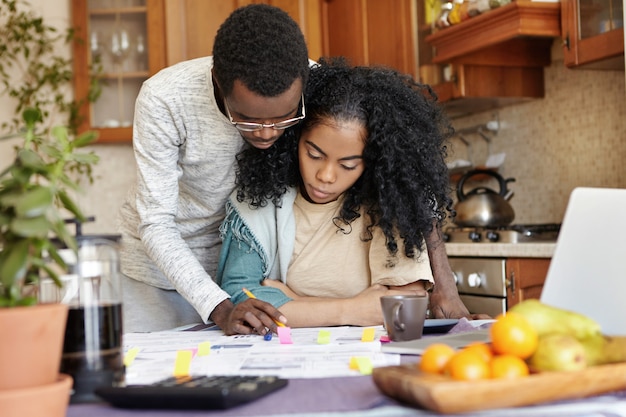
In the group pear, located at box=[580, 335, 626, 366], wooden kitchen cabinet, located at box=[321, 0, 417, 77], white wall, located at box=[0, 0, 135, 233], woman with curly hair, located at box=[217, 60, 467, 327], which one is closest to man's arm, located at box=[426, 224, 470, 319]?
woman with curly hair, located at box=[217, 60, 467, 327]

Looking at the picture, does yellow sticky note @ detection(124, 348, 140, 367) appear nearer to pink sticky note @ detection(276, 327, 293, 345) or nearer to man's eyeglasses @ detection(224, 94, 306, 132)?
pink sticky note @ detection(276, 327, 293, 345)

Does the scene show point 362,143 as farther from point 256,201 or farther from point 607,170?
point 607,170

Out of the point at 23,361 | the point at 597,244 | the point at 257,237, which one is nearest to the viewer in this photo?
the point at 23,361

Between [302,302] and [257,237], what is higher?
[257,237]

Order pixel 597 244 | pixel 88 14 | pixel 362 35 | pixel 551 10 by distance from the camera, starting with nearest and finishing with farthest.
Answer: pixel 597 244
pixel 551 10
pixel 362 35
pixel 88 14

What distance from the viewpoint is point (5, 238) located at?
742 millimetres

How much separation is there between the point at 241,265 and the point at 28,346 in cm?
94

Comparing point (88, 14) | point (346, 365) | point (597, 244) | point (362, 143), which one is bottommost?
point (346, 365)

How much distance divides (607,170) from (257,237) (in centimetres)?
178

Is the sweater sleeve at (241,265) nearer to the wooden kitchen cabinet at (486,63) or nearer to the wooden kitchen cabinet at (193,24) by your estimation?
the wooden kitchen cabinet at (486,63)

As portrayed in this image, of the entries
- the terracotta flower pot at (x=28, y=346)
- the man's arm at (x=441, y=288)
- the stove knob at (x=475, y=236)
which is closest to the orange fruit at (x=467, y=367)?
the terracotta flower pot at (x=28, y=346)

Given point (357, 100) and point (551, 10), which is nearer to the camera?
point (357, 100)

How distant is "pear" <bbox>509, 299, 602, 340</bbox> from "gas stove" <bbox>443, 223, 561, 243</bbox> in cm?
200

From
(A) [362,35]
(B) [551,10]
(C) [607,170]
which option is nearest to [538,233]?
(C) [607,170]
